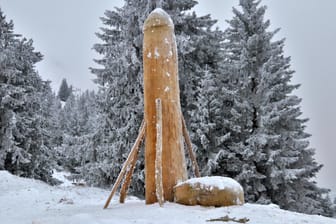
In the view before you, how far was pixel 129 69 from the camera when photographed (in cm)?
1260

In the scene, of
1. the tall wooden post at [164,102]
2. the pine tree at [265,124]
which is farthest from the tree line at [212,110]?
the tall wooden post at [164,102]

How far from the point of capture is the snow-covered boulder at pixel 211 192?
4543 millimetres

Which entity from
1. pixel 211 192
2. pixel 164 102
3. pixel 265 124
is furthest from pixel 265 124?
pixel 211 192

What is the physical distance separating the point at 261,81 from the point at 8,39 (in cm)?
1366

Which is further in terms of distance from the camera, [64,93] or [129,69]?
[64,93]

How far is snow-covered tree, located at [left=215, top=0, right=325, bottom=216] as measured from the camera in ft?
36.8

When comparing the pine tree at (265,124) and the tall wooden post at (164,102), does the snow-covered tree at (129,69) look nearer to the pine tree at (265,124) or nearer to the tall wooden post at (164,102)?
the pine tree at (265,124)

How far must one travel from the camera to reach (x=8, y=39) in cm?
1708

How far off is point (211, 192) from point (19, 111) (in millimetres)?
14319

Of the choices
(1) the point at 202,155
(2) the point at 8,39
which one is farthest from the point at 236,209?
(2) the point at 8,39

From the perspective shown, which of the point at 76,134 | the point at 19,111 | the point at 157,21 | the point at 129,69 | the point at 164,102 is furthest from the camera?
the point at 76,134

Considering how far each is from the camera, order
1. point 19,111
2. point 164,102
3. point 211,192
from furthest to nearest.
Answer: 1. point 19,111
2. point 164,102
3. point 211,192

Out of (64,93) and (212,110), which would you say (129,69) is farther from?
(64,93)

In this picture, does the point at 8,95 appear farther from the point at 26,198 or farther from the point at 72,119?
the point at 72,119
